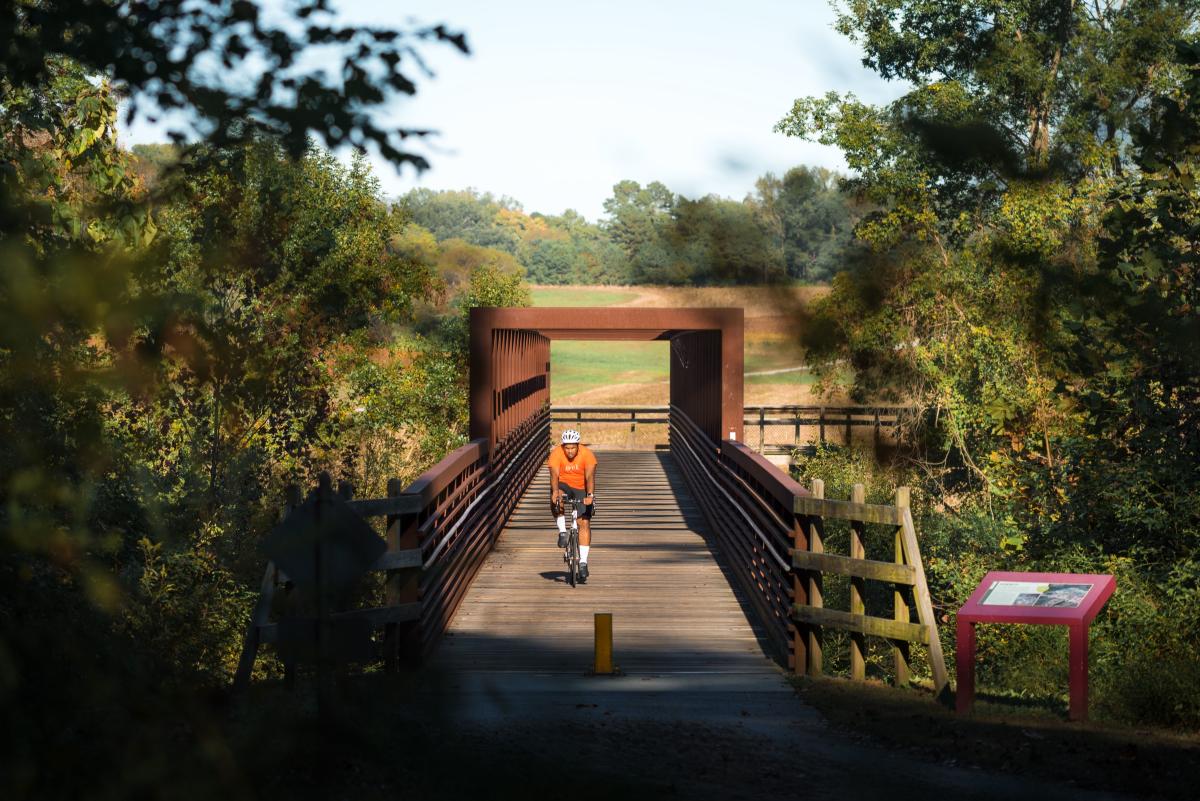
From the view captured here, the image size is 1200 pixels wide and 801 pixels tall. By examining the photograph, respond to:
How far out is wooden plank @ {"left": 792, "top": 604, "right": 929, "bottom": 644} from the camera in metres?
8.84

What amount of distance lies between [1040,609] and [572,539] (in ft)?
23.5

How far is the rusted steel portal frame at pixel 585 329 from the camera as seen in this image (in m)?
19.1

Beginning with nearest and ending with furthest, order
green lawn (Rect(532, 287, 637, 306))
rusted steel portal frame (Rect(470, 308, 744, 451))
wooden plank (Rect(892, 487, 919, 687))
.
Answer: wooden plank (Rect(892, 487, 919, 687))
rusted steel portal frame (Rect(470, 308, 744, 451))
green lawn (Rect(532, 287, 637, 306))

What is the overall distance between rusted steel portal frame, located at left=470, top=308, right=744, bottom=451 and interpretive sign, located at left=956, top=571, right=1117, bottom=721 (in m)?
10.2

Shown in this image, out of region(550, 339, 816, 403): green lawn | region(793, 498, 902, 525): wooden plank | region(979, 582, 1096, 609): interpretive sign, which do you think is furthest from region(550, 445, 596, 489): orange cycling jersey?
region(550, 339, 816, 403): green lawn

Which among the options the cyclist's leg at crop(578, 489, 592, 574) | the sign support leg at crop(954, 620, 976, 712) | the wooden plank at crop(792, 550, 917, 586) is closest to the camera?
the sign support leg at crop(954, 620, 976, 712)

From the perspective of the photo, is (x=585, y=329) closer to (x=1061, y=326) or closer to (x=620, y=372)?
(x=1061, y=326)

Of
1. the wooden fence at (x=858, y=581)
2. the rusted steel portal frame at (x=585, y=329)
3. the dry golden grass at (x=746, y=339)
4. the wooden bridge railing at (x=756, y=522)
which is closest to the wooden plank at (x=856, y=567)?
the wooden fence at (x=858, y=581)

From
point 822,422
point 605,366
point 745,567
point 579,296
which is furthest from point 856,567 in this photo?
point 605,366

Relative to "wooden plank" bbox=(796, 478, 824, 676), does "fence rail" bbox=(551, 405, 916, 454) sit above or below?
above

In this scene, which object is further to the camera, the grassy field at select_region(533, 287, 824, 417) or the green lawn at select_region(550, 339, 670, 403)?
the green lawn at select_region(550, 339, 670, 403)

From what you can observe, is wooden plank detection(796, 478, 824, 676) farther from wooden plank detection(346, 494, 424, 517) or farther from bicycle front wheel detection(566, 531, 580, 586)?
bicycle front wheel detection(566, 531, 580, 586)

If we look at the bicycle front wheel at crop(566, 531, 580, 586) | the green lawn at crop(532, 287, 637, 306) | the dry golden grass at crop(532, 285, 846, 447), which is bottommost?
the bicycle front wheel at crop(566, 531, 580, 586)

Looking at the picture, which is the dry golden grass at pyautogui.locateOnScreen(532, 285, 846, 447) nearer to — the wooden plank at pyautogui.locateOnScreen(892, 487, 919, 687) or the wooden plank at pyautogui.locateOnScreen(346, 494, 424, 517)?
the wooden plank at pyautogui.locateOnScreen(892, 487, 919, 687)
